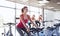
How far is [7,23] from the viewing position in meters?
2.15

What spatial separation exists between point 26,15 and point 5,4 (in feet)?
2.03

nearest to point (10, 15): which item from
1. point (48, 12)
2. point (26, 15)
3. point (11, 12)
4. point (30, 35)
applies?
point (11, 12)

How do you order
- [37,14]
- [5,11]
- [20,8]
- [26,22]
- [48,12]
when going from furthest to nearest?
[48,12]
[37,14]
[26,22]
[20,8]
[5,11]

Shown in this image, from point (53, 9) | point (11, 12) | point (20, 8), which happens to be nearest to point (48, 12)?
point (53, 9)

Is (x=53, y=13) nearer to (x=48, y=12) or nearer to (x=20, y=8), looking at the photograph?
(x=48, y=12)

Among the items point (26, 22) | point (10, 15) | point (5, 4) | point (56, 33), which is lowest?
point (56, 33)

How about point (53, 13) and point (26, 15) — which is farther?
point (53, 13)

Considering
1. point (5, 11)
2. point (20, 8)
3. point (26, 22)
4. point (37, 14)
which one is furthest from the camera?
point (37, 14)

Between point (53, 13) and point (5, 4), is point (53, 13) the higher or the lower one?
the lower one

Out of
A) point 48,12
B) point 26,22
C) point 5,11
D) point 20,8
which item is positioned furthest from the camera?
point 48,12

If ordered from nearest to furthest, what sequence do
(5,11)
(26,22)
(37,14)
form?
1. (5,11)
2. (26,22)
3. (37,14)

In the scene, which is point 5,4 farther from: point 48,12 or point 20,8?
point 48,12

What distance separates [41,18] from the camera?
2.93 m

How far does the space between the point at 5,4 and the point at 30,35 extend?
95 centimetres
